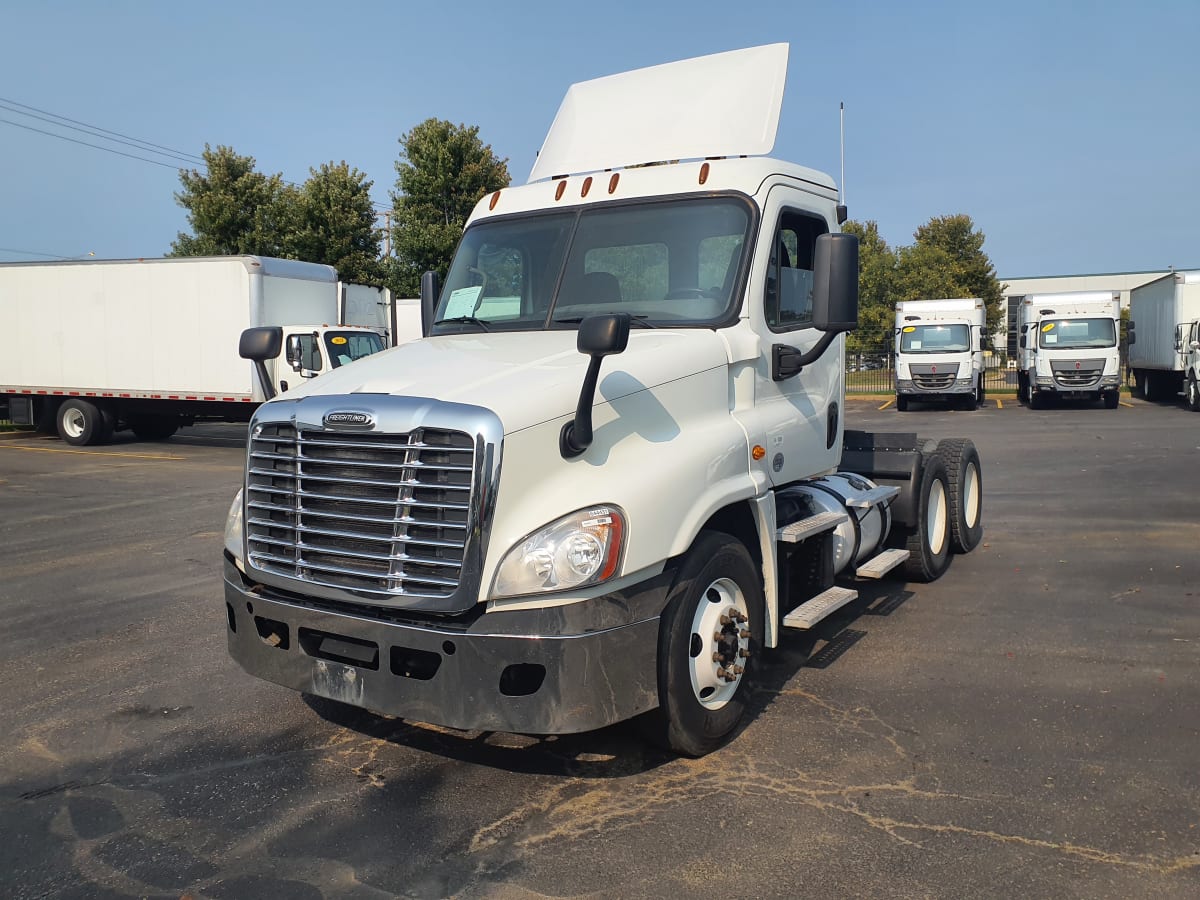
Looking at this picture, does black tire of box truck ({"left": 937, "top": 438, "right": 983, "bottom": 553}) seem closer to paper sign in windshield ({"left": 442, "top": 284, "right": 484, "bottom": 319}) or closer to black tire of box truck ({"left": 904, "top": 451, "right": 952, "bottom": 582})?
black tire of box truck ({"left": 904, "top": 451, "right": 952, "bottom": 582})

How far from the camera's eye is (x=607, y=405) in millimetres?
4105

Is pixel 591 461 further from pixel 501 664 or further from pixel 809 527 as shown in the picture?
pixel 809 527

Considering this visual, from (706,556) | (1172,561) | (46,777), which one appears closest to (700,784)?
(706,556)

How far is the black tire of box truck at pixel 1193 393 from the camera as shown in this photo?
25141mm

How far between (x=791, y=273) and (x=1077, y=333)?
25751mm

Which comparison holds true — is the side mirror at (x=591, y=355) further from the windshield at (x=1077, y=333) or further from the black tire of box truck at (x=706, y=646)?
the windshield at (x=1077, y=333)

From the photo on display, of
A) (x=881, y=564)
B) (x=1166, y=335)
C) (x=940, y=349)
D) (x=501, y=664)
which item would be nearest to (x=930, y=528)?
(x=881, y=564)

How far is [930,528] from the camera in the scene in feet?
25.7

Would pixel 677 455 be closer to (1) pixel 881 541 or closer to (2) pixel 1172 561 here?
(1) pixel 881 541

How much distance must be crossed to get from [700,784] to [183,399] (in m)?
17.6

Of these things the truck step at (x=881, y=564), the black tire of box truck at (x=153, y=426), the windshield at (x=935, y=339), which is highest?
the windshield at (x=935, y=339)

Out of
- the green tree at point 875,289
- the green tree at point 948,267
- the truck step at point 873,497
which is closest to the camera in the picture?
the truck step at point 873,497

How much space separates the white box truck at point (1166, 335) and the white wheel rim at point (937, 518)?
826 inches

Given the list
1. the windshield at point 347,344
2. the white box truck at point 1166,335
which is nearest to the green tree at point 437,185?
the windshield at point 347,344
